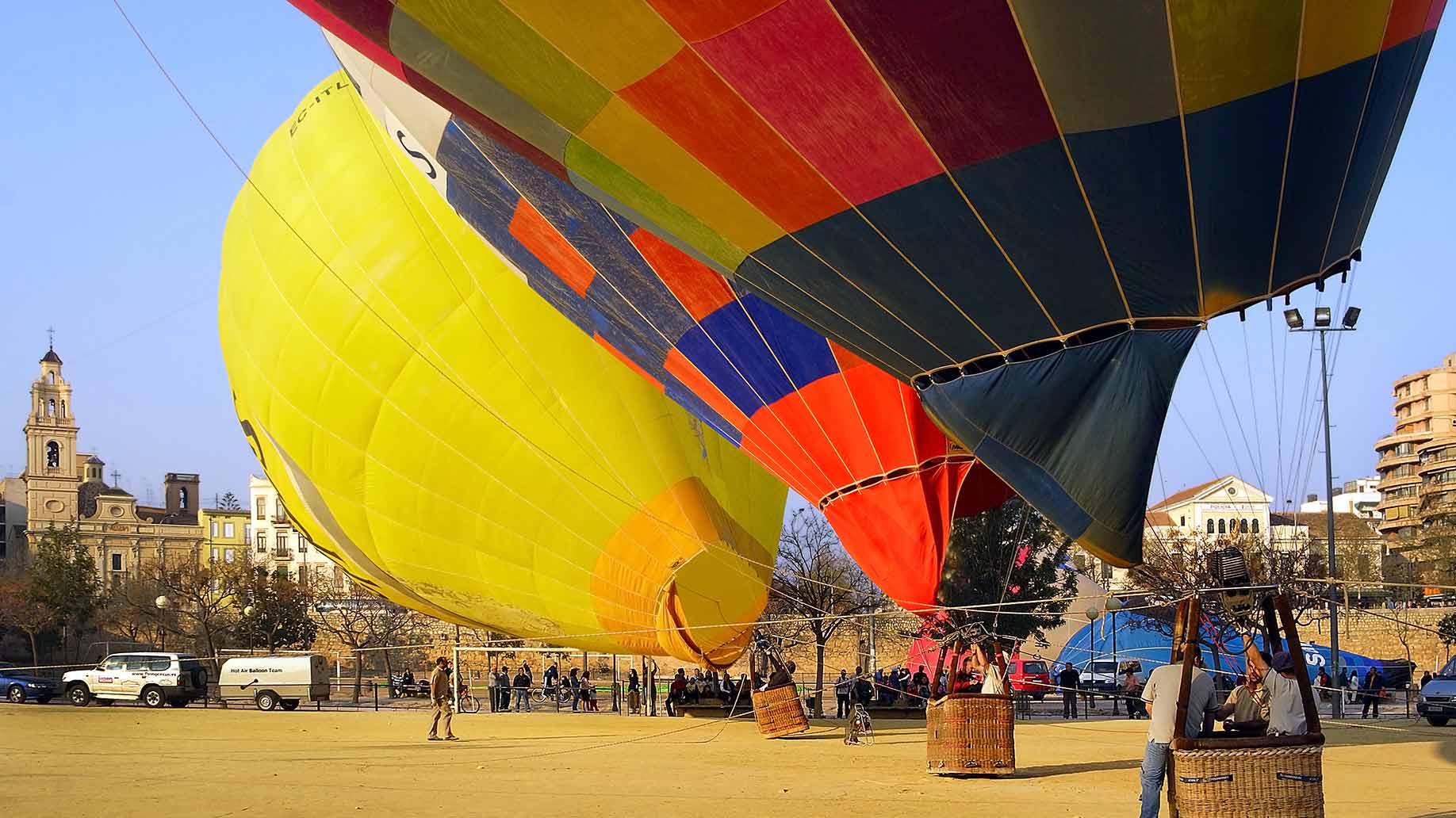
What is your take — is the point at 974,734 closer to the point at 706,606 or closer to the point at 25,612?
the point at 706,606

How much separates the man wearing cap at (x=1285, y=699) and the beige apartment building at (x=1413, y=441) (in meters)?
71.7

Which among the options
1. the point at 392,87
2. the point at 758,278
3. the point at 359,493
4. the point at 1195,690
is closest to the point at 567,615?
the point at 359,493

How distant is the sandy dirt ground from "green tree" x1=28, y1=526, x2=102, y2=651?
1095 inches

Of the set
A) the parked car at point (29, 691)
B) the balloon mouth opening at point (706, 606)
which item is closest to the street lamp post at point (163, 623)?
the parked car at point (29, 691)

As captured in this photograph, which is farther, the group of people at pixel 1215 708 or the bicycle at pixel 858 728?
the bicycle at pixel 858 728

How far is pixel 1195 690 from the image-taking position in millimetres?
7285

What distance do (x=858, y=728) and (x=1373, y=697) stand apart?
375 inches

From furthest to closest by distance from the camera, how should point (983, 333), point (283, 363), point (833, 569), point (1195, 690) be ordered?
1. point (833, 569)
2. point (283, 363)
3. point (983, 333)
4. point (1195, 690)

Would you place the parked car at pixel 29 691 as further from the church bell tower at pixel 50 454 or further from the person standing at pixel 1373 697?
the church bell tower at pixel 50 454

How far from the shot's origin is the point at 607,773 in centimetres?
1215

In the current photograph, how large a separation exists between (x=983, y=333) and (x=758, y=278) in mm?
1351

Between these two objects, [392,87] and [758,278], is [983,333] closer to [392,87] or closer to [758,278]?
[758,278]

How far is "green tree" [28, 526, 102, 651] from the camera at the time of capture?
1777 inches

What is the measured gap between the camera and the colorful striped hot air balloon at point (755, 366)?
35.2ft
